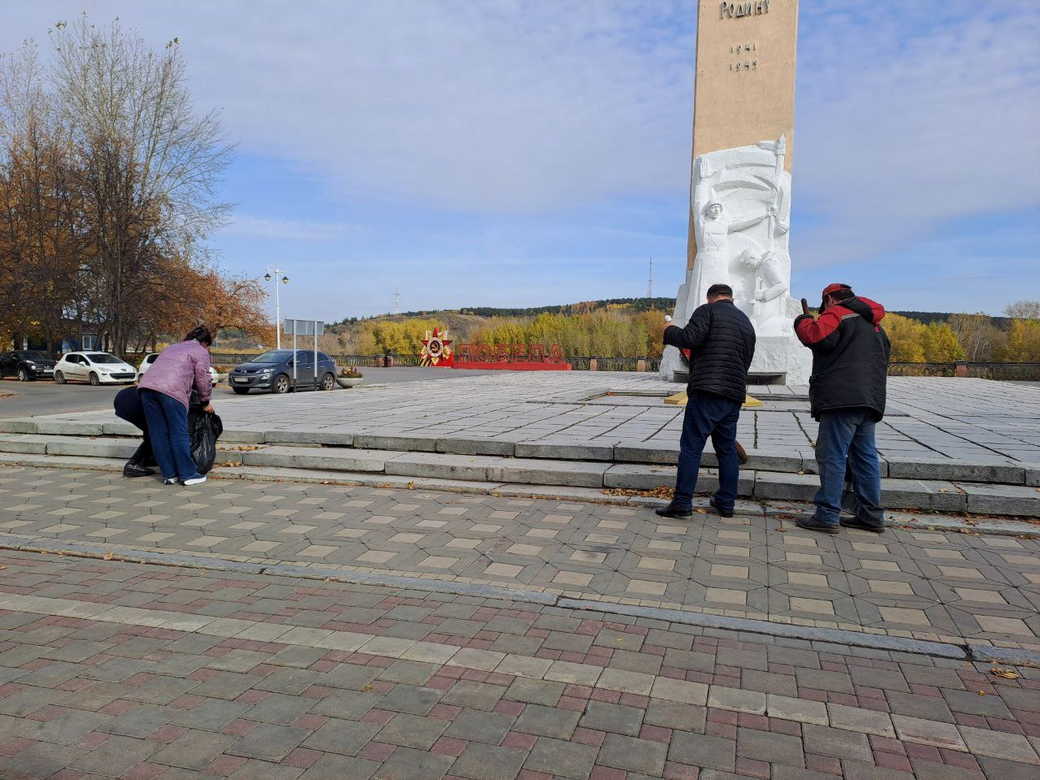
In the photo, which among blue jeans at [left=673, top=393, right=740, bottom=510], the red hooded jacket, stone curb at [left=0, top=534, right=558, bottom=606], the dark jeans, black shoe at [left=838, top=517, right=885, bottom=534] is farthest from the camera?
the dark jeans

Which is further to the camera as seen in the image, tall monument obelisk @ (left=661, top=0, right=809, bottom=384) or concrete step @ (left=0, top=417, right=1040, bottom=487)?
tall monument obelisk @ (left=661, top=0, right=809, bottom=384)

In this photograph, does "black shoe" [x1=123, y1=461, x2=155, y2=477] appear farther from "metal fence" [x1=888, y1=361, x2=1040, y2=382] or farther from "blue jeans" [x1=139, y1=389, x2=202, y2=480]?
"metal fence" [x1=888, y1=361, x2=1040, y2=382]

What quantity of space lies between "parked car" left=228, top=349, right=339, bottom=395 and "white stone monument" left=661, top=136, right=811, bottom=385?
11.7m

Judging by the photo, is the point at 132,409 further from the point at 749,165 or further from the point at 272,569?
the point at 749,165

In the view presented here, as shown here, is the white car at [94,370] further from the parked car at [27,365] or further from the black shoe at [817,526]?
the black shoe at [817,526]

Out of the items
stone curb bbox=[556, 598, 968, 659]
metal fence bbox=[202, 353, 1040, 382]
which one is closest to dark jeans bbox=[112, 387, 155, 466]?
stone curb bbox=[556, 598, 968, 659]

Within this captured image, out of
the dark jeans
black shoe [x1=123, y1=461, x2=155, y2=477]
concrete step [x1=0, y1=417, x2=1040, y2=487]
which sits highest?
Answer: the dark jeans

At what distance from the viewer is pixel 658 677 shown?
10.2ft

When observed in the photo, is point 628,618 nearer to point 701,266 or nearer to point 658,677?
point 658,677

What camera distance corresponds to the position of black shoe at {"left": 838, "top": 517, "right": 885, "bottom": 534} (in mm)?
5340

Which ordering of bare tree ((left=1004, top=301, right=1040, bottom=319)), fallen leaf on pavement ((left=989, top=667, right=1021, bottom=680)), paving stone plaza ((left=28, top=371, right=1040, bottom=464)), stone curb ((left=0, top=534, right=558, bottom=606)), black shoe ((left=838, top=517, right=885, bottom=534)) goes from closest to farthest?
fallen leaf on pavement ((left=989, top=667, right=1021, bottom=680)) < stone curb ((left=0, top=534, right=558, bottom=606)) < black shoe ((left=838, top=517, right=885, bottom=534)) < paving stone plaza ((left=28, top=371, right=1040, bottom=464)) < bare tree ((left=1004, top=301, right=1040, bottom=319))

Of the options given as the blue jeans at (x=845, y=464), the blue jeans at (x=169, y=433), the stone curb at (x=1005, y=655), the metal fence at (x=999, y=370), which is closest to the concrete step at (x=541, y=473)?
the blue jeans at (x=845, y=464)

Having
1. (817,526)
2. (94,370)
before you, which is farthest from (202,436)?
(94,370)

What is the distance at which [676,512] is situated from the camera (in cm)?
572
